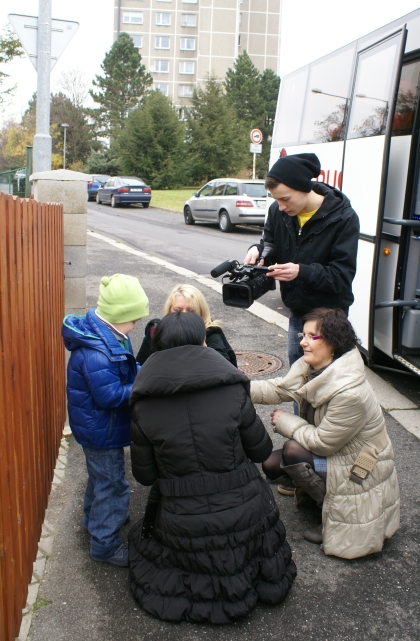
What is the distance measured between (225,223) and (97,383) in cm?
1696

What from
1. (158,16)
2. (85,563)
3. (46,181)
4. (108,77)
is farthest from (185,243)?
(158,16)

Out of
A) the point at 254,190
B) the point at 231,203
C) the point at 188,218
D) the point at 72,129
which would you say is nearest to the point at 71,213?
the point at 231,203

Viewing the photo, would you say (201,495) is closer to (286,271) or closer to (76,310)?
(286,271)

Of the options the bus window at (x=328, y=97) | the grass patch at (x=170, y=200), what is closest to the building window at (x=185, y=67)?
the grass patch at (x=170, y=200)

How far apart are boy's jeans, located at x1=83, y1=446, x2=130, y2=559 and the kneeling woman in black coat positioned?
1.19 ft

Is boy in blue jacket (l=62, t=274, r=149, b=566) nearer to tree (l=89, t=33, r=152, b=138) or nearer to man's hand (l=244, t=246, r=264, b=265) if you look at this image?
man's hand (l=244, t=246, r=264, b=265)

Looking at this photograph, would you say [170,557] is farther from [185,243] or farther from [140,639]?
[185,243]

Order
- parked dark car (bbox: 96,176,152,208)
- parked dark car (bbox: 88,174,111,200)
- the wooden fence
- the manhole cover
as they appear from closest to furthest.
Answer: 1. the wooden fence
2. the manhole cover
3. parked dark car (bbox: 96,176,152,208)
4. parked dark car (bbox: 88,174,111,200)

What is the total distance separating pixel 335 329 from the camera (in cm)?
323

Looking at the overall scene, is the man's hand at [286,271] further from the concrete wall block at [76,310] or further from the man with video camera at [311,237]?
the concrete wall block at [76,310]

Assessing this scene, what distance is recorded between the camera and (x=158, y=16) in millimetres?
74312

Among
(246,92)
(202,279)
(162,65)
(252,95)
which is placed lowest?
(202,279)

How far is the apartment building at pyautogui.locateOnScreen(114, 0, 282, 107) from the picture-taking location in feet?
239

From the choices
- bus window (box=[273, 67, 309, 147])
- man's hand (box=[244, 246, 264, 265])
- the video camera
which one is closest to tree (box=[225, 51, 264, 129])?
bus window (box=[273, 67, 309, 147])
